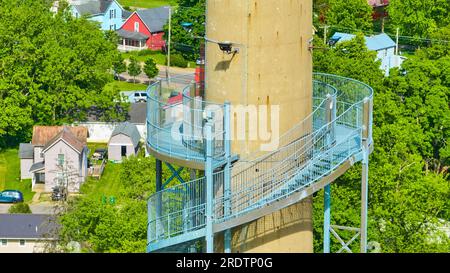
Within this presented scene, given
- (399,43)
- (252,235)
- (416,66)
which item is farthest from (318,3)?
(252,235)

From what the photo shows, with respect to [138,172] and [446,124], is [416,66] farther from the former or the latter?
[138,172]

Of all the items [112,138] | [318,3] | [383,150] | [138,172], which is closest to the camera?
[383,150]

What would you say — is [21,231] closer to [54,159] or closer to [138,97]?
[54,159]

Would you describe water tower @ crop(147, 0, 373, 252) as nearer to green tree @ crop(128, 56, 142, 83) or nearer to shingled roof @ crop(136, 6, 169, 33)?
green tree @ crop(128, 56, 142, 83)

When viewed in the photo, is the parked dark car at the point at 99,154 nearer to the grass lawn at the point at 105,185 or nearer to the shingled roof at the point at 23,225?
the grass lawn at the point at 105,185

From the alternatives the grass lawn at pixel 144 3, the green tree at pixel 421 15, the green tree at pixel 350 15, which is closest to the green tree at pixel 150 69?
the green tree at pixel 350 15

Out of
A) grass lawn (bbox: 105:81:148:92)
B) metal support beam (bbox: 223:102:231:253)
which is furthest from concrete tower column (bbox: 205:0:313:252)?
grass lawn (bbox: 105:81:148:92)

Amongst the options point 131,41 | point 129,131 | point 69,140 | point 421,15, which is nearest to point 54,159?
point 69,140
